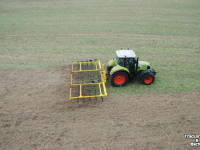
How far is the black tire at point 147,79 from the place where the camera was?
32.1 ft

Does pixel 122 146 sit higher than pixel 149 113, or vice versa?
pixel 149 113

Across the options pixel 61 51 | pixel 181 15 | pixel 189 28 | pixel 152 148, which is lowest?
pixel 152 148

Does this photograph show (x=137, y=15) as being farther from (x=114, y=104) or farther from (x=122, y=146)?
(x=122, y=146)

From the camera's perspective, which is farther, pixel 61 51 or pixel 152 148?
pixel 61 51

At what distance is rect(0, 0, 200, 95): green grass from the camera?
1215 cm

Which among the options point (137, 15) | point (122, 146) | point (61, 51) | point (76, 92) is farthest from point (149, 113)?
point (137, 15)

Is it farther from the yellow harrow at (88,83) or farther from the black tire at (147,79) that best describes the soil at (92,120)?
the black tire at (147,79)

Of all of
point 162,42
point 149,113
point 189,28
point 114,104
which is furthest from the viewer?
point 189,28

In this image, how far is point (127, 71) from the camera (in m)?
9.64

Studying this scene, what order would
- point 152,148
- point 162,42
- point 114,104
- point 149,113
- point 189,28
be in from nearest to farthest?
point 152,148 → point 149,113 → point 114,104 → point 162,42 → point 189,28

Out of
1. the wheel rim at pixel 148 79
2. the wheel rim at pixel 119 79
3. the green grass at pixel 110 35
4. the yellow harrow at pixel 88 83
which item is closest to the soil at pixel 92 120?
the yellow harrow at pixel 88 83

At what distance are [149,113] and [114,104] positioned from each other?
1.62 meters

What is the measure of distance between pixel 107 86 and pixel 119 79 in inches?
30.5

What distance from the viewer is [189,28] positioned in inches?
778
